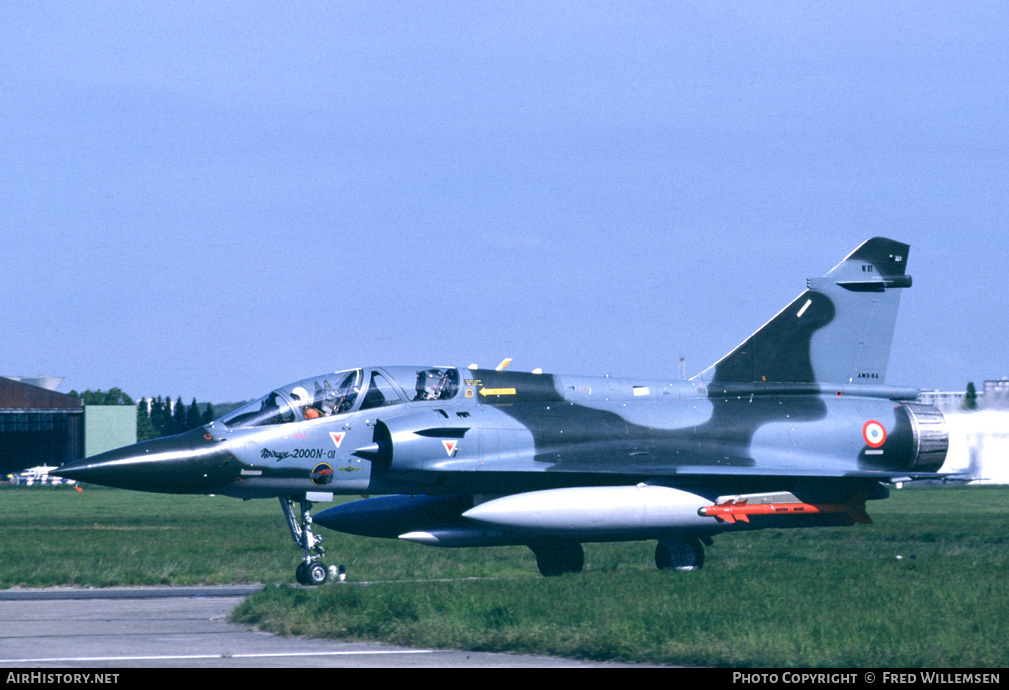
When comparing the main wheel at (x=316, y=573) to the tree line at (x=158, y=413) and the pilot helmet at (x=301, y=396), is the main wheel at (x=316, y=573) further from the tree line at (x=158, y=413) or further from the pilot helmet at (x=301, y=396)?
the tree line at (x=158, y=413)

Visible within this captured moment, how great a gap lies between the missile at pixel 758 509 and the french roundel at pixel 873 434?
59.2 inches

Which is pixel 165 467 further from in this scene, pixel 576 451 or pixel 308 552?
pixel 576 451

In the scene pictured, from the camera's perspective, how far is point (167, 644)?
11.1 m

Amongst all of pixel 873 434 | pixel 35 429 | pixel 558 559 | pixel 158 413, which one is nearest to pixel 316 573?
pixel 558 559

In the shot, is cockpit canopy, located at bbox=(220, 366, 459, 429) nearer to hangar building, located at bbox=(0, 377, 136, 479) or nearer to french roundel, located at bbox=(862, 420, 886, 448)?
french roundel, located at bbox=(862, 420, 886, 448)

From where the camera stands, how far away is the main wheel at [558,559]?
18.1 m

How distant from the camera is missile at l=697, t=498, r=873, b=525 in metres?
17.1

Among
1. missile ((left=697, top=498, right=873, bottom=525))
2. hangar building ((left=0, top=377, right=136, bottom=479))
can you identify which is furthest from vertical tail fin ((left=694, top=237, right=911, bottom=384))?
hangar building ((left=0, top=377, right=136, bottom=479))

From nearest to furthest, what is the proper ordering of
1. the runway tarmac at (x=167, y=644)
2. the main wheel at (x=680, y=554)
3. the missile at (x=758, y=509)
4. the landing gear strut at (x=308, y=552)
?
1. the runway tarmac at (x=167, y=644)
2. the landing gear strut at (x=308, y=552)
3. the missile at (x=758, y=509)
4. the main wheel at (x=680, y=554)

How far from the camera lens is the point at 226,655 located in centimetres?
1030

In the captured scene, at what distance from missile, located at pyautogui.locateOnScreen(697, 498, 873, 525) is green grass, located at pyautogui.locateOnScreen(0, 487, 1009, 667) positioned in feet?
3.63

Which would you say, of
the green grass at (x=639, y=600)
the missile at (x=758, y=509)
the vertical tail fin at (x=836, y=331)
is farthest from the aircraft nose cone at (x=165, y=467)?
the vertical tail fin at (x=836, y=331)

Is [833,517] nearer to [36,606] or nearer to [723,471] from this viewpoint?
[723,471]

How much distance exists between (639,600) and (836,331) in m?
9.70
